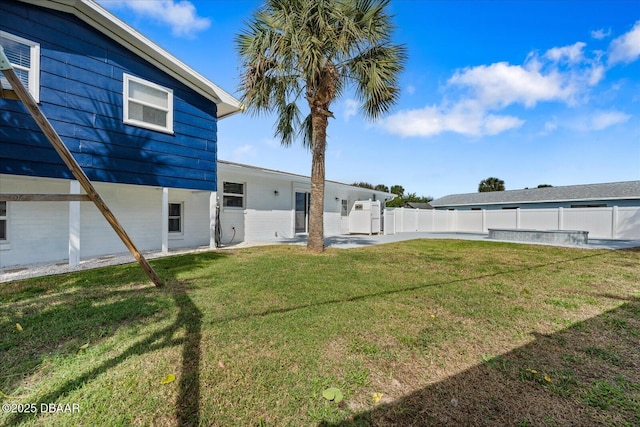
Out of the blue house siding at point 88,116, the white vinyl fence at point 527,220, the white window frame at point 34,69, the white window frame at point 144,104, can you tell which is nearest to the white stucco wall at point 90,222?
the blue house siding at point 88,116

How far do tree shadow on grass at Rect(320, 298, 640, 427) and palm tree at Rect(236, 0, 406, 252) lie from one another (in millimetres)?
6305

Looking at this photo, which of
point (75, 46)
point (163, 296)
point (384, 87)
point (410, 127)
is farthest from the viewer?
point (410, 127)

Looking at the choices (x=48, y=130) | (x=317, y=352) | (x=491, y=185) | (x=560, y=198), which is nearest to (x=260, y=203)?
(x=48, y=130)

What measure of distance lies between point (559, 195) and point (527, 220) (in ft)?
19.1

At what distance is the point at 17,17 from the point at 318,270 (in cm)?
794

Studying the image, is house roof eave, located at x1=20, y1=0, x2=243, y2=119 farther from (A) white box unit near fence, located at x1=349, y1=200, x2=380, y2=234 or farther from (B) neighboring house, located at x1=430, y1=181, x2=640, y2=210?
(B) neighboring house, located at x1=430, y1=181, x2=640, y2=210

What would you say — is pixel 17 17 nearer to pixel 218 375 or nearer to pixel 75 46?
pixel 75 46

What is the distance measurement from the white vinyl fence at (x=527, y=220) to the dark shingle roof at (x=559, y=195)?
173 inches

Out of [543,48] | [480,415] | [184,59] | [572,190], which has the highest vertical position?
[543,48]

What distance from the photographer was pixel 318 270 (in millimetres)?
5953

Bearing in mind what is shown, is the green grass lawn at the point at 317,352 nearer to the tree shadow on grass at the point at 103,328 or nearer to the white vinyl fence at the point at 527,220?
the tree shadow on grass at the point at 103,328

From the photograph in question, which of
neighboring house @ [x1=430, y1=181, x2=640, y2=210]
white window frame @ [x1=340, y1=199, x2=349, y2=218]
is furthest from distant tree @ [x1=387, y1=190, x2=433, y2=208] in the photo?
white window frame @ [x1=340, y1=199, x2=349, y2=218]

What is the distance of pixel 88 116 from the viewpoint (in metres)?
6.45

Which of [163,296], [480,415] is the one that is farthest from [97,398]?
[480,415]
